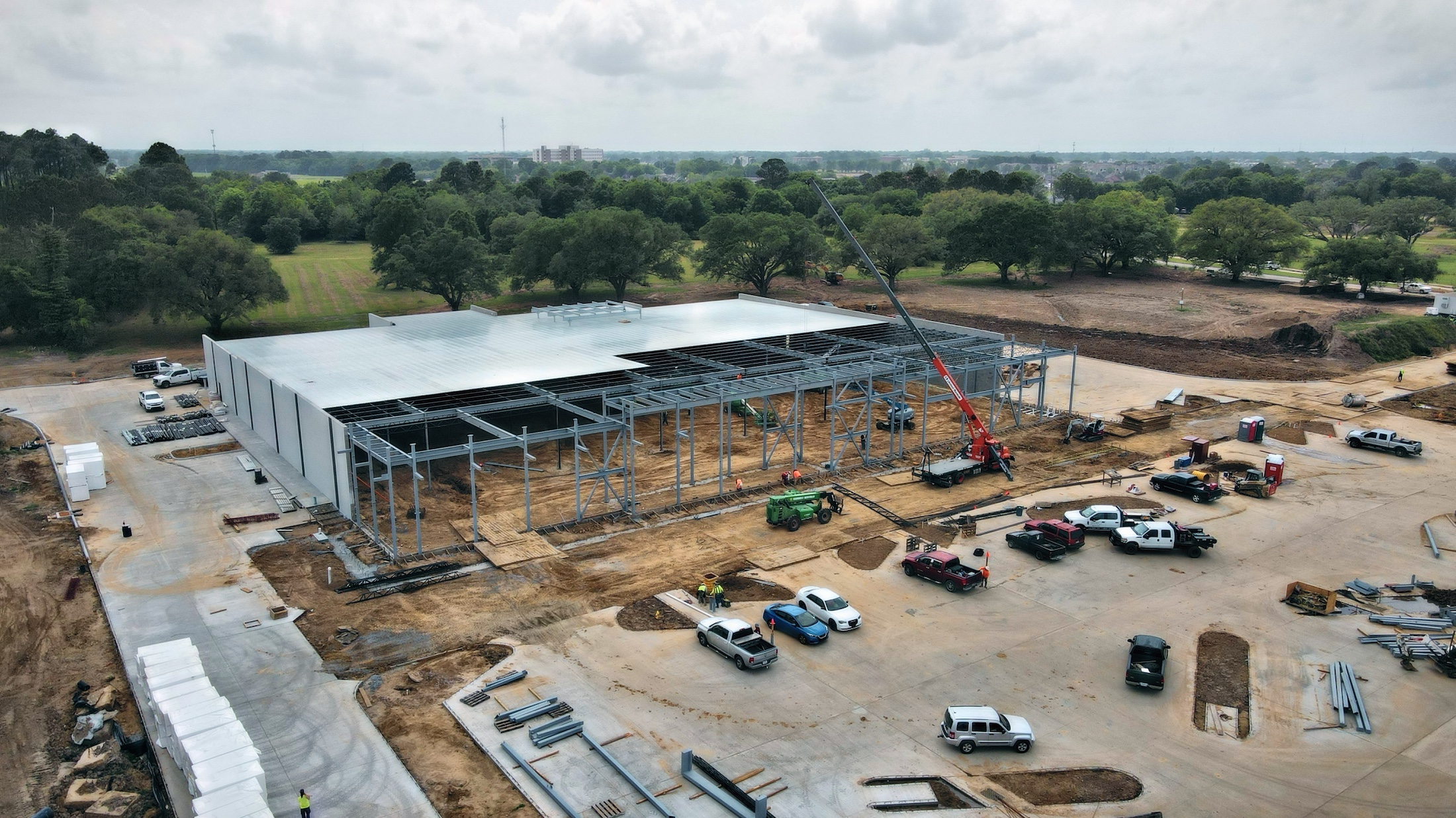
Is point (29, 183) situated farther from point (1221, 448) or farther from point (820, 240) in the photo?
point (1221, 448)

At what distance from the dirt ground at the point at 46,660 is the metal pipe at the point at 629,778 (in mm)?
9611

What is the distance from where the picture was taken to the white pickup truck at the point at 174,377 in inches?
2429

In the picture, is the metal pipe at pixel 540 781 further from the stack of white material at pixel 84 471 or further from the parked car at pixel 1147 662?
the stack of white material at pixel 84 471

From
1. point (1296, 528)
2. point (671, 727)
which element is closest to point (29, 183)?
point (671, 727)

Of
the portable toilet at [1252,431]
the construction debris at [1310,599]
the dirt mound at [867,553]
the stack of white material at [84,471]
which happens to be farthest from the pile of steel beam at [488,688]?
the portable toilet at [1252,431]

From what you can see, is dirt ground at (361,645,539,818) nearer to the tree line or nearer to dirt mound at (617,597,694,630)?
dirt mound at (617,597,694,630)

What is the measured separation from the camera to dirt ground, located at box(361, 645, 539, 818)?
21125mm

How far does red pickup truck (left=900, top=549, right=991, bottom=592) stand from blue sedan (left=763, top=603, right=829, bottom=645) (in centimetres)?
514

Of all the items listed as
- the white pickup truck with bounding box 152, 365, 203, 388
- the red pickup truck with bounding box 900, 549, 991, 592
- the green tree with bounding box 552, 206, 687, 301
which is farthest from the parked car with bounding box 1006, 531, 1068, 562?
the green tree with bounding box 552, 206, 687, 301

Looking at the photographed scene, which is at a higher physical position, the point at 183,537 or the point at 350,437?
the point at 350,437

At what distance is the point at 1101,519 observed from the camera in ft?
121

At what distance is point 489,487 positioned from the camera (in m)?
41.8

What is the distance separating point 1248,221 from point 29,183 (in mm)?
136060

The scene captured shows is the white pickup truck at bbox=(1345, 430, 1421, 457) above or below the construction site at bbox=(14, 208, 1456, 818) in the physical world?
above
